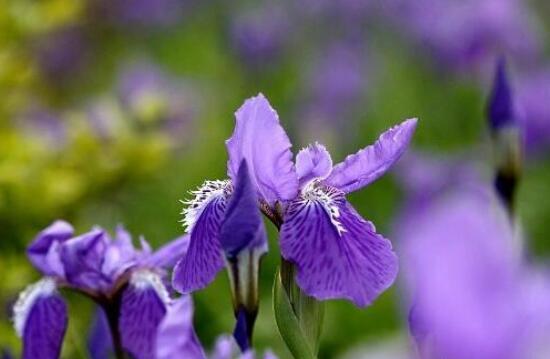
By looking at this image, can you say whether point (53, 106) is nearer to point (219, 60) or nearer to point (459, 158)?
point (219, 60)

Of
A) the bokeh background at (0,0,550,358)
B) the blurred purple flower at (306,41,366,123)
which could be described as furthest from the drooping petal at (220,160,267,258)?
the blurred purple flower at (306,41,366,123)

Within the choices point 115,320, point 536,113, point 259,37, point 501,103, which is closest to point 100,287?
point 115,320

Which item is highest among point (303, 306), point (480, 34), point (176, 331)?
point (176, 331)

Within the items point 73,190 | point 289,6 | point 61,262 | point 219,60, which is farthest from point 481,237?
point 289,6

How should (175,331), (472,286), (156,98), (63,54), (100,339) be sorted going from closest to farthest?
1. (472,286)
2. (175,331)
3. (100,339)
4. (156,98)
5. (63,54)

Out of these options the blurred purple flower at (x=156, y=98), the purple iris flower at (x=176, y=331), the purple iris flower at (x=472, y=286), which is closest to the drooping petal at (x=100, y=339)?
the purple iris flower at (x=176, y=331)

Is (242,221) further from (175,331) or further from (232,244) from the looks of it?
(175,331)
